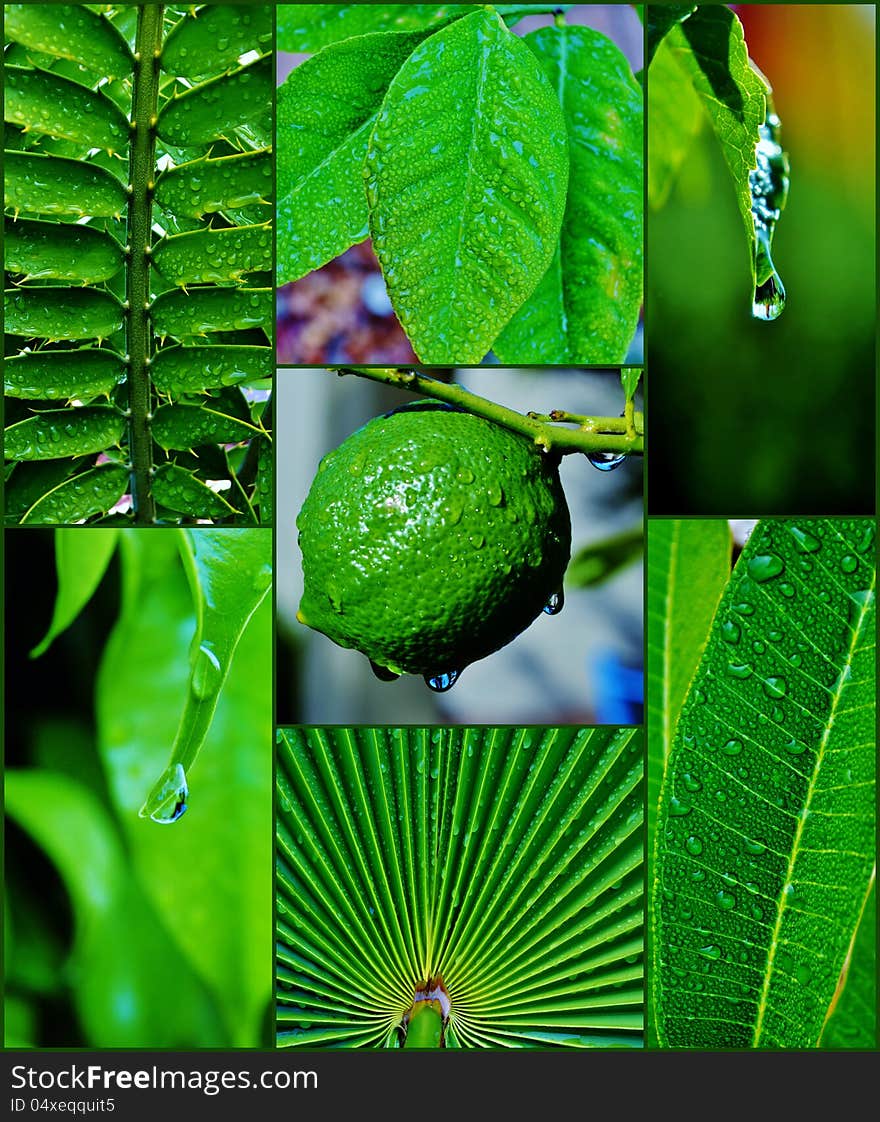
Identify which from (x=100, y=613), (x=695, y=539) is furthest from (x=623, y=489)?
(x=100, y=613)

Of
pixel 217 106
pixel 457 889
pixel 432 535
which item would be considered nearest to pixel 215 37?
pixel 217 106

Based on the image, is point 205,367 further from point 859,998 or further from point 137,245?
point 859,998

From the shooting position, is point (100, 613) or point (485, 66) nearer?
point (485, 66)

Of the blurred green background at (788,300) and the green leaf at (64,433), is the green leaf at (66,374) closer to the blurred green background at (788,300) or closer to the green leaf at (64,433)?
the green leaf at (64,433)

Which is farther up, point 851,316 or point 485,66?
point 485,66

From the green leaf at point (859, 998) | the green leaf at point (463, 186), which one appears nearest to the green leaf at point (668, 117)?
the green leaf at point (463, 186)

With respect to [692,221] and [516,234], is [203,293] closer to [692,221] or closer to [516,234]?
[516,234]

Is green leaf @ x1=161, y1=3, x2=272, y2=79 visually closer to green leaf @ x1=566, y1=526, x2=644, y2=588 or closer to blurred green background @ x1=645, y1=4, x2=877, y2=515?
blurred green background @ x1=645, y1=4, x2=877, y2=515
